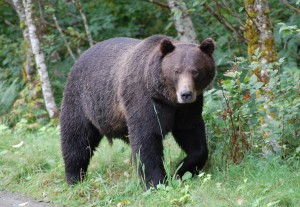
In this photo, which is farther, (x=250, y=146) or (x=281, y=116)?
(x=250, y=146)

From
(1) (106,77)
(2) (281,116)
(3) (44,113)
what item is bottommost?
(3) (44,113)

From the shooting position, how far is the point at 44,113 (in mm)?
11617

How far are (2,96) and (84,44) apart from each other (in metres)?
2.49

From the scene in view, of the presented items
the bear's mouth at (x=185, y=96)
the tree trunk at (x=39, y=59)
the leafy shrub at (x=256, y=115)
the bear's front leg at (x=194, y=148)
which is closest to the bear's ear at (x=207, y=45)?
the leafy shrub at (x=256, y=115)

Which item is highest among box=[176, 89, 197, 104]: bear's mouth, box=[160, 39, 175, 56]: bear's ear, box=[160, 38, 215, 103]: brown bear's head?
box=[160, 39, 175, 56]: bear's ear

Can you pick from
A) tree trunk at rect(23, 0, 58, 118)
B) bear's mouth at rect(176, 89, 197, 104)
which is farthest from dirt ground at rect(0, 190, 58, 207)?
tree trunk at rect(23, 0, 58, 118)

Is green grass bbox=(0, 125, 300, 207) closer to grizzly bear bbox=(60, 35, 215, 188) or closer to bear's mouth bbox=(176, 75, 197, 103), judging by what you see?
grizzly bear bbox=(60, 35, 215, 188)

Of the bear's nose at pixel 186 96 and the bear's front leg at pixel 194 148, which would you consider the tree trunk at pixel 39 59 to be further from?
the bear's nose at pixel 186 96

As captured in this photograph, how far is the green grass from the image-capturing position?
559 centimetres

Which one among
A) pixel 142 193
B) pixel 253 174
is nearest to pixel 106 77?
pixel 142 193

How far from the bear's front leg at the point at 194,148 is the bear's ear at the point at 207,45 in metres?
0.83

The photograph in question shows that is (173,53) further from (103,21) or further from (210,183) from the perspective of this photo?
(103,21)

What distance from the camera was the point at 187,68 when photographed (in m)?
6.10

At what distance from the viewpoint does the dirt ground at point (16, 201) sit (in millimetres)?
6547
